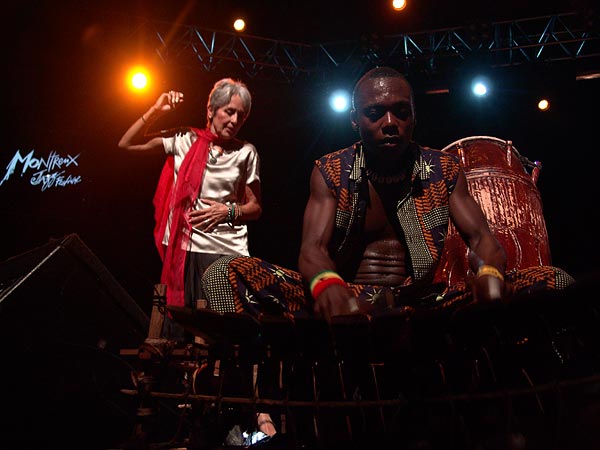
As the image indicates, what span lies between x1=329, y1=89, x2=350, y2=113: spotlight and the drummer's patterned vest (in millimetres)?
5211

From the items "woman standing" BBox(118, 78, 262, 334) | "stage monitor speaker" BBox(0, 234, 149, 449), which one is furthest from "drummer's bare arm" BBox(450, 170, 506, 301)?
"stage monitor speaker" BBox(0, 234, 149, 449)

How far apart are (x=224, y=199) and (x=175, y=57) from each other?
Result: 4.05 metres

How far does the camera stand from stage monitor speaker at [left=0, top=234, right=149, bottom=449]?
8.85ft

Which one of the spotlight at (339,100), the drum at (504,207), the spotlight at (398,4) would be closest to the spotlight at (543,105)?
the spotlight at (398,4)

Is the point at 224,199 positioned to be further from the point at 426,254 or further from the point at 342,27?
the point at 342,27

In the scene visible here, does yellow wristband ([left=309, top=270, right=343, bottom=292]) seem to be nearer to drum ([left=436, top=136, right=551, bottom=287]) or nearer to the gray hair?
drum ([left=436, top=136, right=551, bottom=287])

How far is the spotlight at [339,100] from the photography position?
765cm

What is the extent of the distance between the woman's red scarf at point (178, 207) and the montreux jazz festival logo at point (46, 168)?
3.29 metres

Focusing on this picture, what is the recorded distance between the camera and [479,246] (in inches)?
91.2

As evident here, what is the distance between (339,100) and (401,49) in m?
1.24

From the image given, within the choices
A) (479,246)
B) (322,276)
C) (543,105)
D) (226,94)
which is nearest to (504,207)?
(479,246)

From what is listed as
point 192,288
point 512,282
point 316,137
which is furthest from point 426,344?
point 316,137

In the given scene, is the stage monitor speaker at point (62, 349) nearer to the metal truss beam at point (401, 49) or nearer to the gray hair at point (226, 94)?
the gray hair at point (226, 94)

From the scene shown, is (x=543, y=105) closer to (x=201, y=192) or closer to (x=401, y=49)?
(x=401, y=49)
